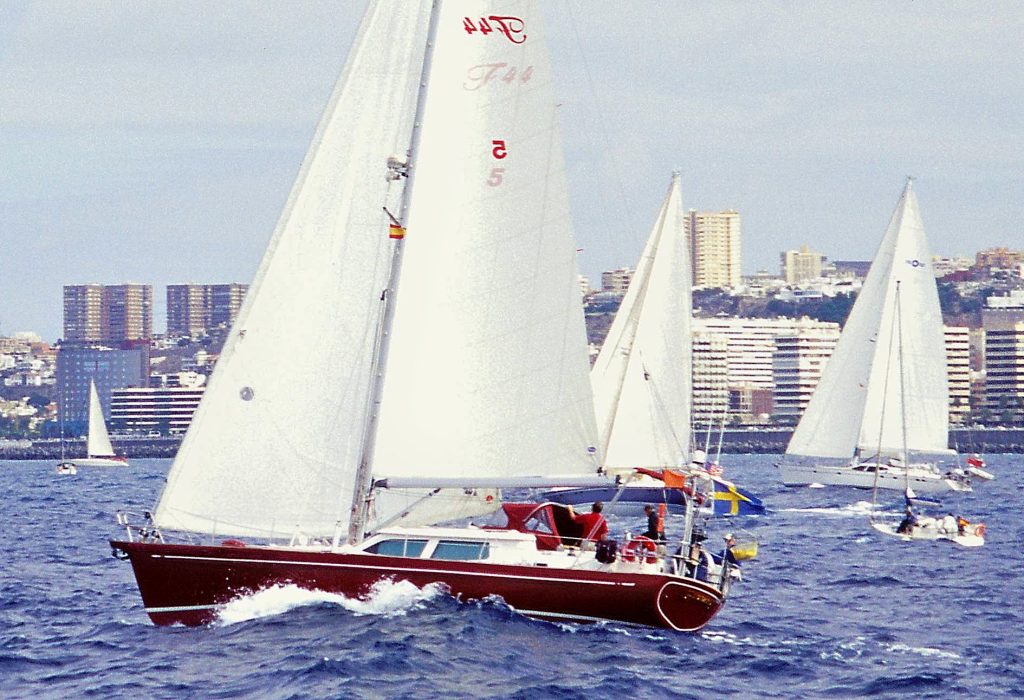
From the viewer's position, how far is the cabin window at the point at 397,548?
26266 mm

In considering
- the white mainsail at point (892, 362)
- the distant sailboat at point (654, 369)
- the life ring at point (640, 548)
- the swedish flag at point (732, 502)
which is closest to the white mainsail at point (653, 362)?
the distant sailboat at point (654, 369)

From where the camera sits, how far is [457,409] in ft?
87.5

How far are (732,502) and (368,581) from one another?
94.6ft

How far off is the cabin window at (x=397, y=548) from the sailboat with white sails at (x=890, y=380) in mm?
49948

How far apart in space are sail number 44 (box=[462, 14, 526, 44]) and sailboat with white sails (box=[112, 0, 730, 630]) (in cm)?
3

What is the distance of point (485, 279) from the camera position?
26766 millimetres

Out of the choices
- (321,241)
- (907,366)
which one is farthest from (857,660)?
(907,366)

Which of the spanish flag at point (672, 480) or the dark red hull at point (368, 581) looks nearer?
the dark red hull at point (368, 581)

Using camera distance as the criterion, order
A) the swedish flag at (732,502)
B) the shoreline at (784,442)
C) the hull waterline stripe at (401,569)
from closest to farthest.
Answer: the hull waterline stripe at (401,569)
the swedish flag at (732,502)
the shoreline at (784,442)

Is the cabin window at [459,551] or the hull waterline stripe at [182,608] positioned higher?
the cabin window at [459,551]

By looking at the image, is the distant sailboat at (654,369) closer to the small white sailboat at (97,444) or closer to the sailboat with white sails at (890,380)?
the sailboat with white sails at (890,380)

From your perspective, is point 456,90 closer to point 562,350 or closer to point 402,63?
point 402,63

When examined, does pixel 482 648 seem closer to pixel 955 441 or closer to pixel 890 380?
pixel 890 380

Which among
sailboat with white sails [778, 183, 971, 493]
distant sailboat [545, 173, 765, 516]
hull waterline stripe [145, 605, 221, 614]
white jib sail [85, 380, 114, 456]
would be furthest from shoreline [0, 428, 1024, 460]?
hull waterline stripe [145, 605, 221, 614]
